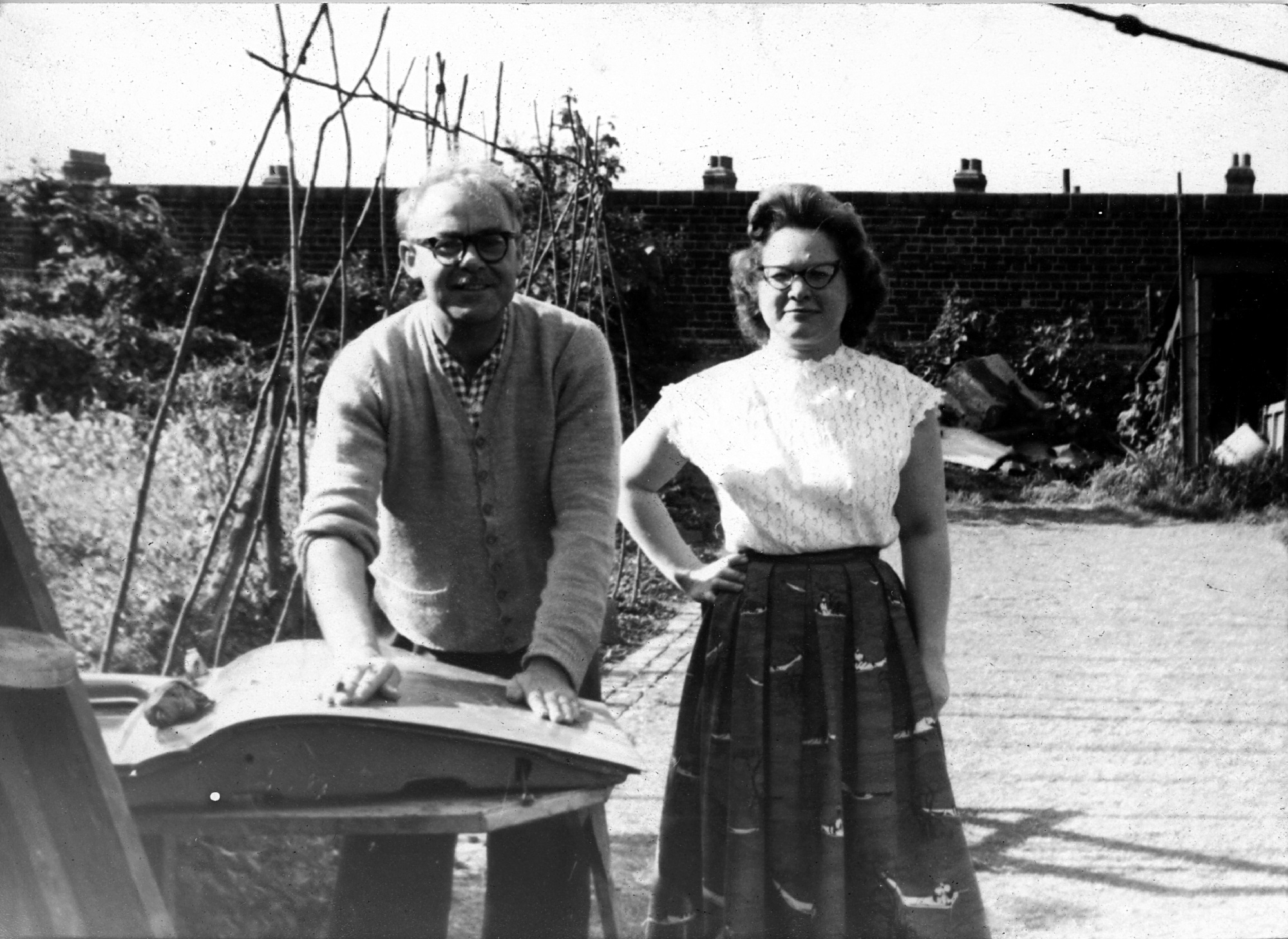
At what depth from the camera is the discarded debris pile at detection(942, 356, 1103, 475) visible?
979cm

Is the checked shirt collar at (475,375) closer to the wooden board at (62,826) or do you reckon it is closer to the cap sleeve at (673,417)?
the cap sleeve at (673,417)

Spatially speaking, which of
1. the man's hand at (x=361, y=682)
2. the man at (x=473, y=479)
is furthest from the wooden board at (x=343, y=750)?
the man at (x=473, y=479)

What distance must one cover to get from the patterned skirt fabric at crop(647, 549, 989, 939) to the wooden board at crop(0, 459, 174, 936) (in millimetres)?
1257

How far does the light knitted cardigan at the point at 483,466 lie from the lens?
94.4 inches

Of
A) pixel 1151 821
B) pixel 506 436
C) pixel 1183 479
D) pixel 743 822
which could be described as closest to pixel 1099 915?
pixel 1151 821

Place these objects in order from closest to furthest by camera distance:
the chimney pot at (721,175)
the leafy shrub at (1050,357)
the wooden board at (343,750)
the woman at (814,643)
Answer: the wooden board at (343,750), the woman at (814,643), the chimney pot at (721,175), the leafy shrub at (1050,357)

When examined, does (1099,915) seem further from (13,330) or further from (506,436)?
(13,330)

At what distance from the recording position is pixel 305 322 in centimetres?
768

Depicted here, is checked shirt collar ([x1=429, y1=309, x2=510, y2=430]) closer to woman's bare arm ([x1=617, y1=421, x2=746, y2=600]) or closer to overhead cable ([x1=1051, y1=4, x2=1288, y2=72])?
woman's bare arm ([x1=617, y1=421, x2=746, y2=600])

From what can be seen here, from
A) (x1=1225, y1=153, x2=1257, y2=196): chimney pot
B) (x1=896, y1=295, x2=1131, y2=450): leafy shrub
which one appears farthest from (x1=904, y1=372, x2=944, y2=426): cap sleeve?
(x1=896, y1=295, x2=1131, y2=450): leafy shrub

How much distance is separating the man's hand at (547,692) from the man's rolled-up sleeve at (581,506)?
0.02 meters

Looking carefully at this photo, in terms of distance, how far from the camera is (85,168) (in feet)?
22.7

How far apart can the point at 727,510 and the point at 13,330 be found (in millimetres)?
5003

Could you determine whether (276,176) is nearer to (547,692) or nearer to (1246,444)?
(547,692)
